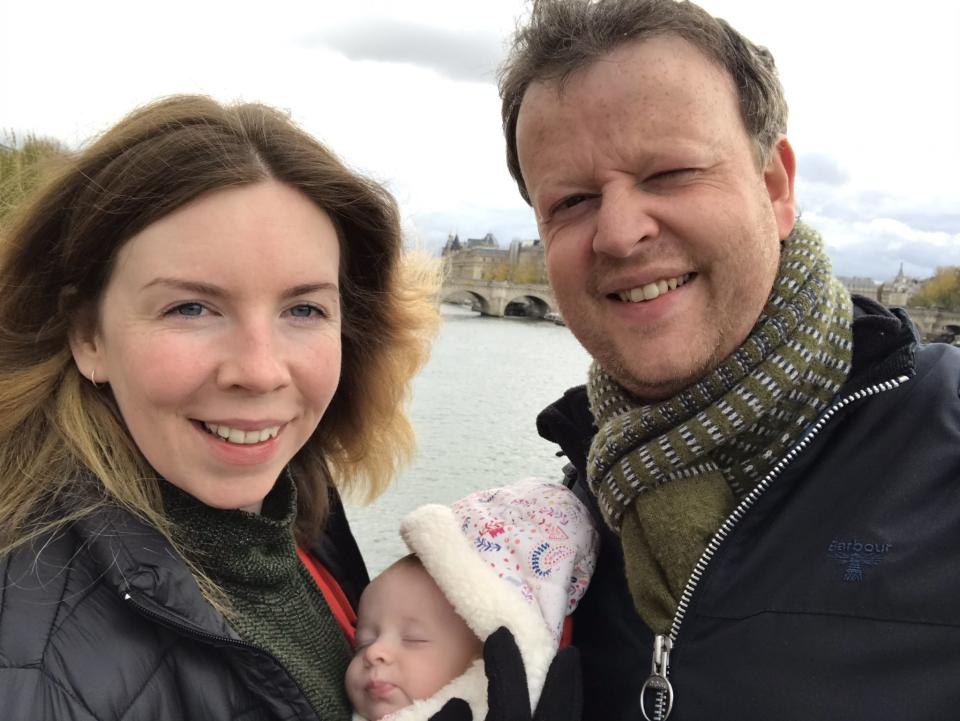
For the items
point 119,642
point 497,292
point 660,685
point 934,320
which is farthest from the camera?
point 934,320

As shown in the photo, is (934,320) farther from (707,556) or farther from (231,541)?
(231,541)

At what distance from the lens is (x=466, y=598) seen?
1757 millimetres

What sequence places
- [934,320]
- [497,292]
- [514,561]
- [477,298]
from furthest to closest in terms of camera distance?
→ 1. [934,320]
2. [477,298]
3. [497,292]
4. [514,561]

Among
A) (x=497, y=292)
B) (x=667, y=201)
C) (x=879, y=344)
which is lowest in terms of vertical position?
(x=497, y=292)

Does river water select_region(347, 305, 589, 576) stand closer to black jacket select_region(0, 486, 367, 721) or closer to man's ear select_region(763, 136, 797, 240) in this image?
man's ear select_region(763, 136, 797, 240)

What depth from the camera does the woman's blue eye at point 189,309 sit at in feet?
4.69

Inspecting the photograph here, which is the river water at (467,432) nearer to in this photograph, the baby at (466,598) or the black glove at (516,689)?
the baby at (466,598)

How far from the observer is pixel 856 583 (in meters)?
1.41

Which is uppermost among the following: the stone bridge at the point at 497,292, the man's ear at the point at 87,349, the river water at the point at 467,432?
the man's ear at the point at 87,349

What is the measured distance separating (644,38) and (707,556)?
1.12 meters

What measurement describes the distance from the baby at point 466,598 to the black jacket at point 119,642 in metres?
0.34

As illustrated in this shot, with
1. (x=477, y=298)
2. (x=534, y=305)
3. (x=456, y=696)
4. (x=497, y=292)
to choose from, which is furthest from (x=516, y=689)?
(x=534, y=305)

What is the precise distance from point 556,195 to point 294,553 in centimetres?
103

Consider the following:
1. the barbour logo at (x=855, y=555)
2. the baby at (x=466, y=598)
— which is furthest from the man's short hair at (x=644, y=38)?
the baby at (x=466, y=598)
